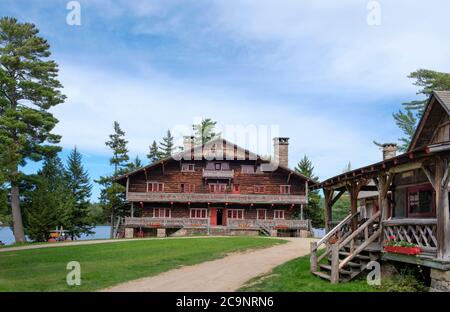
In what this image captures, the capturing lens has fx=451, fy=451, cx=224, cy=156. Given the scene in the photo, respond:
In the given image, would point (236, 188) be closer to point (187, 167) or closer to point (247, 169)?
point (247, 169)

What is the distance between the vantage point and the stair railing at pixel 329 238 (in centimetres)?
1565

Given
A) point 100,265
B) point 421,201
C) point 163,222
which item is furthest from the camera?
point 163,222

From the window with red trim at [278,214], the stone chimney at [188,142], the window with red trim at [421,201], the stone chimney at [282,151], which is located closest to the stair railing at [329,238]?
the window with red trim at [421,201]

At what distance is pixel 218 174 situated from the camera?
45219mm

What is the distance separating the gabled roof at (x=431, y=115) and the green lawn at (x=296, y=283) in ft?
23.0

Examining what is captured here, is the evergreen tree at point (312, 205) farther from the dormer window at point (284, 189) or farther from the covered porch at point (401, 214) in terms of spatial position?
the covered porch at point (401, 214)

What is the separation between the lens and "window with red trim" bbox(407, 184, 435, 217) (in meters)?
16.8

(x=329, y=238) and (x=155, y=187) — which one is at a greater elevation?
(x=155, y=187)

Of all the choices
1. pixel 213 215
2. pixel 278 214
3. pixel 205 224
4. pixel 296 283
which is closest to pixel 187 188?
pixel 213 215

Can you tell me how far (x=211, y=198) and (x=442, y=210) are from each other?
32.9m

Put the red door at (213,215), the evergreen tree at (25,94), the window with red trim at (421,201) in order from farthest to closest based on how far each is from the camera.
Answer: the red door at (213,215)
the evergreen tree at (25,94)
the window with red trim at (421,201)

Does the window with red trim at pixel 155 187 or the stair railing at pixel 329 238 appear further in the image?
the window with red trim at pixel 155 187
